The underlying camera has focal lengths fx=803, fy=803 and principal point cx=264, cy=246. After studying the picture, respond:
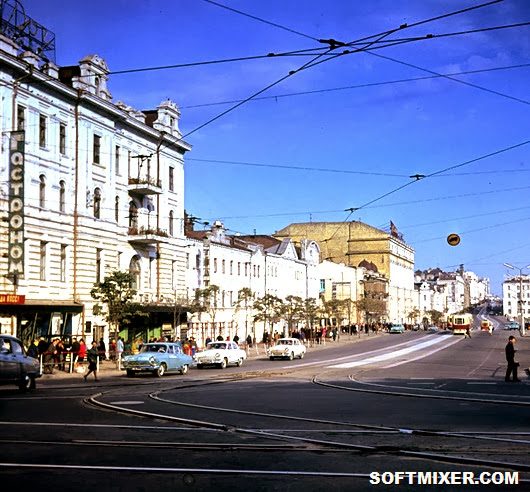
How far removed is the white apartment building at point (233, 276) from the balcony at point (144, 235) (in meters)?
6.50

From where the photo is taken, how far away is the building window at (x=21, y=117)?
132 feet

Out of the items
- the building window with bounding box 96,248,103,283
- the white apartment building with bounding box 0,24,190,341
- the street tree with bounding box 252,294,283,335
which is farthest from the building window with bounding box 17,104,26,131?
the street tree with bounding box 252,294,283,335

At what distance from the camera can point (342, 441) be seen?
1346cm

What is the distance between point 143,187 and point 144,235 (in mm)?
3116

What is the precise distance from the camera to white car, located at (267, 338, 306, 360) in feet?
168

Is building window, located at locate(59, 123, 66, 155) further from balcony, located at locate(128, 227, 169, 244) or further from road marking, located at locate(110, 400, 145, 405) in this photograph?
road marking, located at locate(110, 400, 145, 405)

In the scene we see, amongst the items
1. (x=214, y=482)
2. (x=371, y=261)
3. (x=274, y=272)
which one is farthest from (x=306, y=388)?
(x=371, y=261)

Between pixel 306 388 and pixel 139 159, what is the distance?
31270 mm

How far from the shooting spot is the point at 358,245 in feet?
504

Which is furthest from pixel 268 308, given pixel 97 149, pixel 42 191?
pixel 42 191

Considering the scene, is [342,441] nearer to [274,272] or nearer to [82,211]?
[82,211]

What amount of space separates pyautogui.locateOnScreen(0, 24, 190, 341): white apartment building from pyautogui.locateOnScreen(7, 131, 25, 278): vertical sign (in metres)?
0.05

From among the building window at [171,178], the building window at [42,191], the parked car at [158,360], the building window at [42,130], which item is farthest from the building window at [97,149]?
the parked car at [158,360]

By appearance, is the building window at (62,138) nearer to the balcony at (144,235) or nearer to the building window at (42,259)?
the building window at (42,259)
